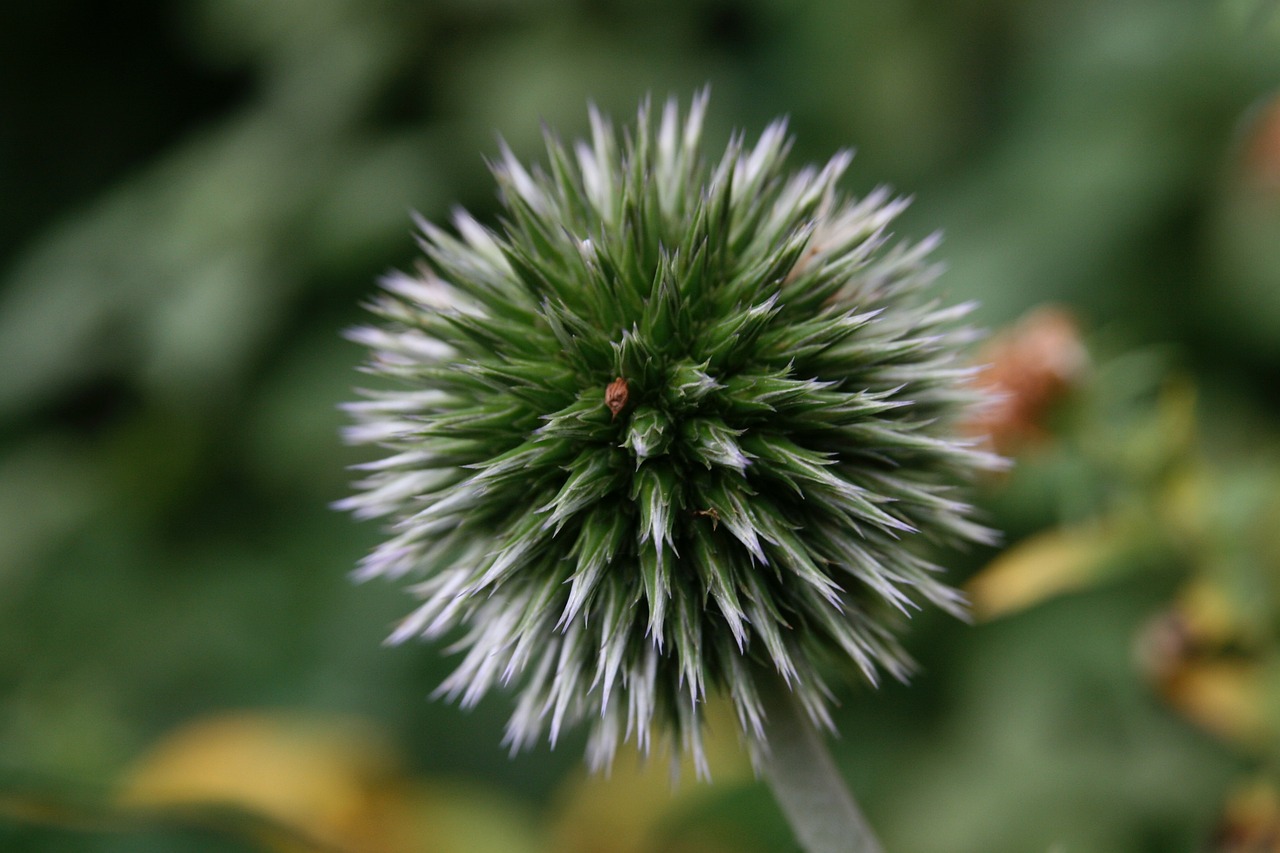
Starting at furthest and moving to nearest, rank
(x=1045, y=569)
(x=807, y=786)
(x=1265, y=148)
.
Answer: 1. (x=1265, y=148)
2. (x=1045, y=569)
3. (x=807, y=786)

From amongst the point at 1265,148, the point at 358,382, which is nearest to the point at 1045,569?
the point at 1265,148

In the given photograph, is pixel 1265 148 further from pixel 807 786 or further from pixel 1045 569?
pixel 807 786

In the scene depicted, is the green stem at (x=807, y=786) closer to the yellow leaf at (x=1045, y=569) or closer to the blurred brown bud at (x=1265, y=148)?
the yellow leaf at (x=1045, y=569)

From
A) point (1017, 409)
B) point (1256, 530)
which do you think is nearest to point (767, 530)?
point (1017, 409)

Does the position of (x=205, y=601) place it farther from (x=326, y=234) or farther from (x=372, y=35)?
(x=372, y=35)

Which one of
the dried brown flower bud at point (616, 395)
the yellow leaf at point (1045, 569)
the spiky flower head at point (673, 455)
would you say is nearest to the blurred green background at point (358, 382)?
the yellow leaf at point (1045, 569)

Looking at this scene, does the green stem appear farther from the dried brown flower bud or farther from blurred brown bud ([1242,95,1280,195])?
blurred brown bud ([1242,95,1280,195])

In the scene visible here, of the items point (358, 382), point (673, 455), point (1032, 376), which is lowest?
point (673, 455)
